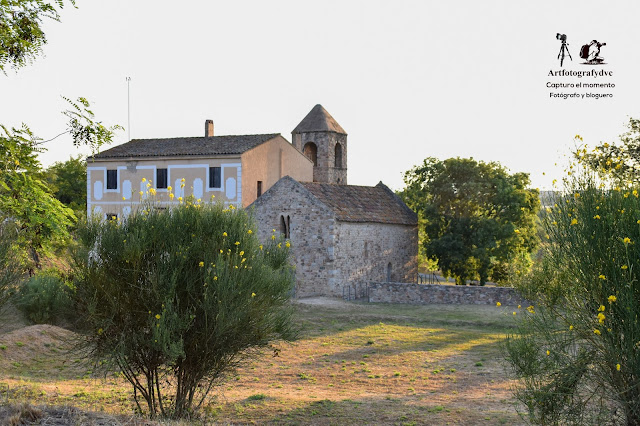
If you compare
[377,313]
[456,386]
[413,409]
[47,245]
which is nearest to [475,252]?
[377,313]

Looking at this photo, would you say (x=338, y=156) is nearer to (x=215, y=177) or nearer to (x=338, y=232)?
(x=215, y=177)

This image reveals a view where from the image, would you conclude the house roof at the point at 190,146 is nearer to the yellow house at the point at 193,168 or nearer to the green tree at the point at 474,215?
the yellow house at the point at 193,168

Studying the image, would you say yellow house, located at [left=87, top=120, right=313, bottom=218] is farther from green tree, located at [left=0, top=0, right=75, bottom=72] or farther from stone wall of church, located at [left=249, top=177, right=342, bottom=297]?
green tree, located at [left=0, top=0, right=75, bottom=72]

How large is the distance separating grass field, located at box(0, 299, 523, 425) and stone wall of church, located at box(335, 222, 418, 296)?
834 cm

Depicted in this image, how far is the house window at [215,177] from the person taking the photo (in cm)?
4417

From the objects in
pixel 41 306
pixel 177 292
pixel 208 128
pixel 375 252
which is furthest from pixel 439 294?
pixel 177 292

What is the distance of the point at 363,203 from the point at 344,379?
23781mm

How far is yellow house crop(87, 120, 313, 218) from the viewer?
144ft

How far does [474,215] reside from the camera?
44906 mm

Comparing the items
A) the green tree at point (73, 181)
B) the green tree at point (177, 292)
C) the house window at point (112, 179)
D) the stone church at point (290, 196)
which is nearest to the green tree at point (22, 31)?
the green tree at point (177, 292)

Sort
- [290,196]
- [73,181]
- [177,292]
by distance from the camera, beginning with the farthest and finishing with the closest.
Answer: [73,181] → [290,196] → [177,292]

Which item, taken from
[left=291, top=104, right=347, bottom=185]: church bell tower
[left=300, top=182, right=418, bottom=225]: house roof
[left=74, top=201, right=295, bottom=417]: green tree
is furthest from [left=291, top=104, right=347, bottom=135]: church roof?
[left=74, top=201, right=295, bottom=417]: green tree

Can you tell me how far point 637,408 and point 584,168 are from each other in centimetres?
367

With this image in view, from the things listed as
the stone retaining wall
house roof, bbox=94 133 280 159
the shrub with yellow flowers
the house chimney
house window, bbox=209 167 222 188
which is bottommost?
the stone retaining wall
